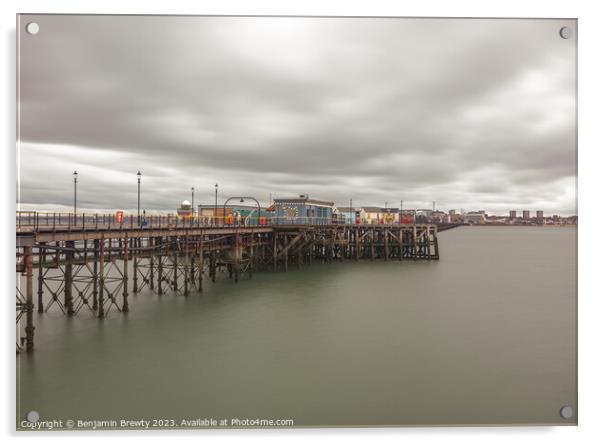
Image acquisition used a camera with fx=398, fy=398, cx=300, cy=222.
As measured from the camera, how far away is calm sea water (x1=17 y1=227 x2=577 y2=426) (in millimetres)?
11086

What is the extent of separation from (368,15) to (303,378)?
436 inches

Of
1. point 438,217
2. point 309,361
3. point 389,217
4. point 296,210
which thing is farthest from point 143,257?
point 438,217

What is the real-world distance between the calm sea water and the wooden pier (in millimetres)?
1644

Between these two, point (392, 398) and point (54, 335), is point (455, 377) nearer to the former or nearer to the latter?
point (392, 398)

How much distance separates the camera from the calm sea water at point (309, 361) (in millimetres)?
11086

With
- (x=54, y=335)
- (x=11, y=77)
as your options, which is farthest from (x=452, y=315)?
(x=11, y=77)

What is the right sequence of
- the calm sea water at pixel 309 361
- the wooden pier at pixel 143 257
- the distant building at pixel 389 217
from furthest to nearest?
the distant building at pixel 389 217, the wooden pier at pixel 143 257, the calm sea water at pixel 309 361

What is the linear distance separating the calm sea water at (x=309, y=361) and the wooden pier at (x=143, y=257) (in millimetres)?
1644

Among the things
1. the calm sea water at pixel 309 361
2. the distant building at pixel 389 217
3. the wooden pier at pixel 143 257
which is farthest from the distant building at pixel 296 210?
the calm sea water at pixel 309 361

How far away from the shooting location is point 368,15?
35.9 ft

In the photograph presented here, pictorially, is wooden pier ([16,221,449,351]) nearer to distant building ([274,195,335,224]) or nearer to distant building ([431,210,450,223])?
distant building ([274,195,335,224])

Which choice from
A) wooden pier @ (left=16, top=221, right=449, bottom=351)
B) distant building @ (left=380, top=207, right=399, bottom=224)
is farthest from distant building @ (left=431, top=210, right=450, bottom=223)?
wooden pier @ (left=16, top=221, right=449, bottom=351)

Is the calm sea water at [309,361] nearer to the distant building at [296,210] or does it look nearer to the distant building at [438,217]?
the distant building at [296,210]

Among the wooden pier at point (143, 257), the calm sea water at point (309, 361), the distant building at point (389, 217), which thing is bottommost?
the calm sea water at point (309, 361)
